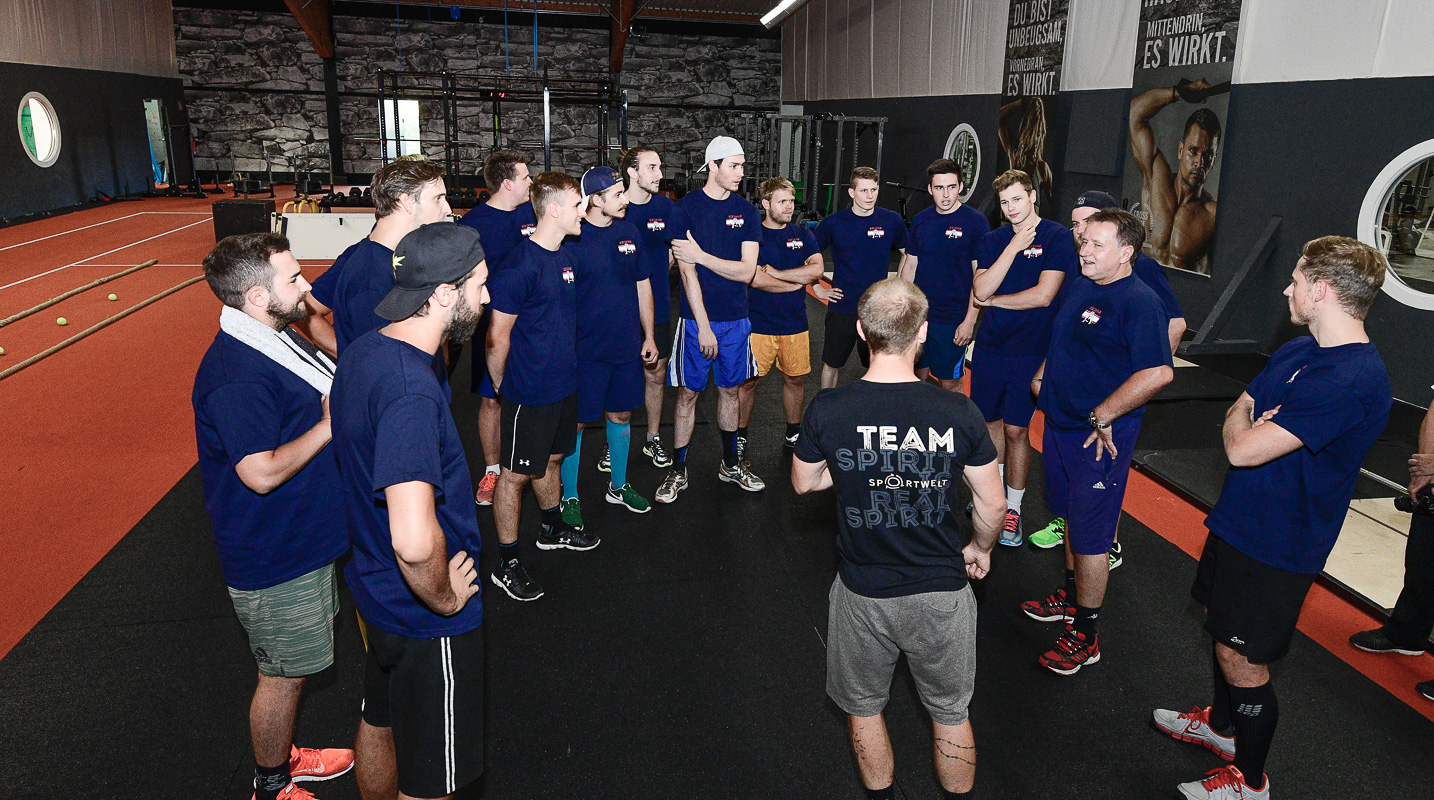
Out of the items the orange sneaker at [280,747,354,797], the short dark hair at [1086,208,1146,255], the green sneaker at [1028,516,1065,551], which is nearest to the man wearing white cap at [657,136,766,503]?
the green sneaker at [1028,516,1065,551]

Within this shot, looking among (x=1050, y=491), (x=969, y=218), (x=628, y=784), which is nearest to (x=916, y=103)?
(x=969, y=218)

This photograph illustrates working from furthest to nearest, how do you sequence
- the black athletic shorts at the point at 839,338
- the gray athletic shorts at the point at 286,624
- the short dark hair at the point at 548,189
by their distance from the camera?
the black athletic shorts at the point at 839,338
the short dark hair at the point at 548,189
the gray athletic shorts at the point at 286,624

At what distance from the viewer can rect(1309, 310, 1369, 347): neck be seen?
227 cm

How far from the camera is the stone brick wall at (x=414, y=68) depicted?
62.4 feet

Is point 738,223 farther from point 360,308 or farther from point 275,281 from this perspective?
point 275,281

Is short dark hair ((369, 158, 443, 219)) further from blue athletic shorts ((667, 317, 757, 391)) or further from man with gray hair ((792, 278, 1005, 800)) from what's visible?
blue athletic shorts ((667, 317, 757, 391))

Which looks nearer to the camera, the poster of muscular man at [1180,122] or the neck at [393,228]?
the neck at [393,228]

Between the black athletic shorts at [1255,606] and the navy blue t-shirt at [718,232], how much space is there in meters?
2.73

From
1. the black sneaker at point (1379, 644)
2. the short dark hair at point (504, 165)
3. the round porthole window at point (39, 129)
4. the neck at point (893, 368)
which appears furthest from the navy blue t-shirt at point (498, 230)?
the round porthole window at point (39, 129)

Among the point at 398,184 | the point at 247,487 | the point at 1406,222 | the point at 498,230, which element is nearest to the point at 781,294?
the point at 498,230

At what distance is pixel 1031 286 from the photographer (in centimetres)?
417

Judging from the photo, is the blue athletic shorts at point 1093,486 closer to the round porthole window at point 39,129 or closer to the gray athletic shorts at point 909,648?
the gray athletic shorts at point 909,648

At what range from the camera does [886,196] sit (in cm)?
1525

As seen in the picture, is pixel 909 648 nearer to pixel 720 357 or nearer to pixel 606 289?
pixel 606 289
